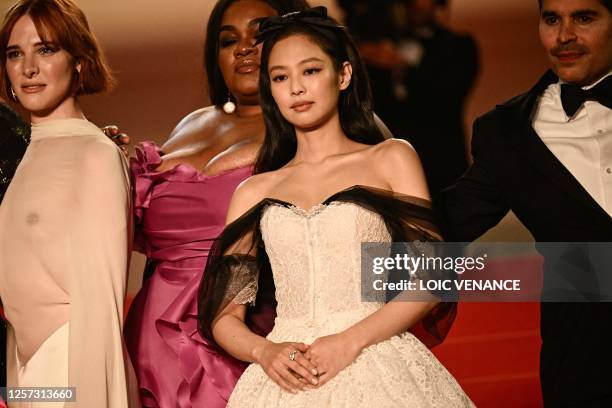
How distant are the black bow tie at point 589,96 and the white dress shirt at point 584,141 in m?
0.01

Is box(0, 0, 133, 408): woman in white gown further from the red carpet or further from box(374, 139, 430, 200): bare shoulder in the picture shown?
the red carpet

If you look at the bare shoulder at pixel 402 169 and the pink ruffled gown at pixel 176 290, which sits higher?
the bare shoulder at pixel 402 169

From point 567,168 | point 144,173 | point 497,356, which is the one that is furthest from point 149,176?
point 497,356

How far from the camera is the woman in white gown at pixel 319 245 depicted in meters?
2.41

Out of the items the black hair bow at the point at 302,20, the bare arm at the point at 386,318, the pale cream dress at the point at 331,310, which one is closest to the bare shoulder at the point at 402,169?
the bare arm at the point at 386,318

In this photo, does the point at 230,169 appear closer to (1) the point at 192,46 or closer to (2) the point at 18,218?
(2) the point at 18,218

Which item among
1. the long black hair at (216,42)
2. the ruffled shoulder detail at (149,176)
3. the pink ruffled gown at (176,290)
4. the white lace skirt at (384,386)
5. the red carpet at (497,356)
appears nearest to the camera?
the white lace skirt at (384,386)

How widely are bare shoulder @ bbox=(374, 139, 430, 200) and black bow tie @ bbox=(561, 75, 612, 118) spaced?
0.43 m

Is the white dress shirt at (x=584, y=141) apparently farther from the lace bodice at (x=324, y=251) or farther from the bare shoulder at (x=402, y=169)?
the lace bodice at (x=324, y=251)

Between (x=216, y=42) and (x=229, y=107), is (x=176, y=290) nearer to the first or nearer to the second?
(x=229, y=107)

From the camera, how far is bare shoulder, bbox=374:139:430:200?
2.54 m

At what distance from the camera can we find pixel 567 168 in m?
2.61

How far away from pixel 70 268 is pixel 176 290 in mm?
424

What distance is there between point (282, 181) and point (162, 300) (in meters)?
0.59
